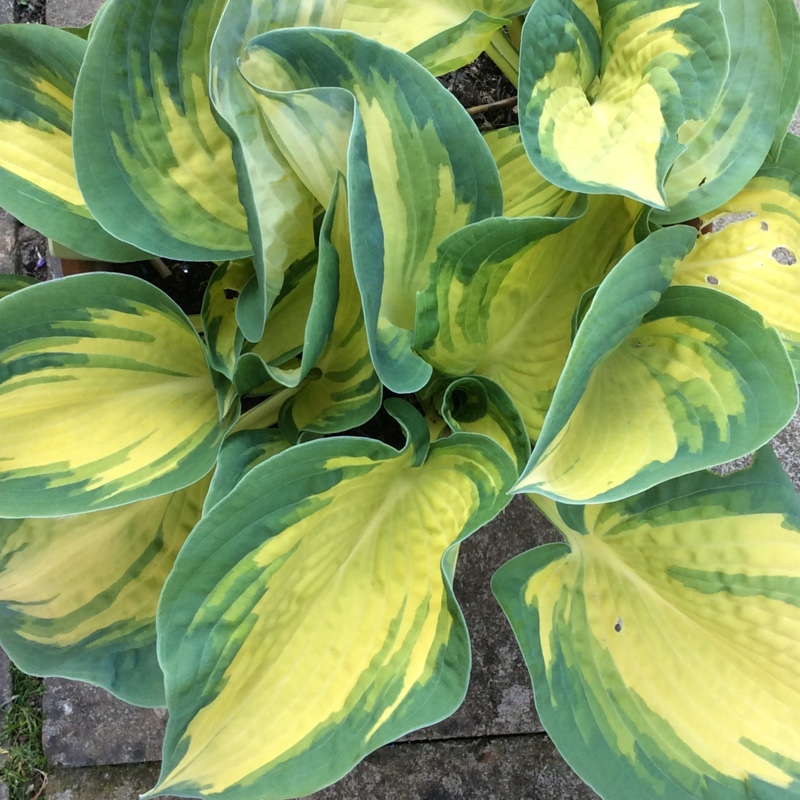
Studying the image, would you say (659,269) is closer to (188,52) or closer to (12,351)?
(188,52)

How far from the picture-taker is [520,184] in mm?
716

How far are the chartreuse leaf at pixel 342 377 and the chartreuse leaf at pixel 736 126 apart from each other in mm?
275

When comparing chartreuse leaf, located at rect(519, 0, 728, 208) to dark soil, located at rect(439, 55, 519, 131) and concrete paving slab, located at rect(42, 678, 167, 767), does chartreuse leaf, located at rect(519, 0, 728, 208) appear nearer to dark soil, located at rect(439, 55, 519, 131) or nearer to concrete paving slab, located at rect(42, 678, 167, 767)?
dark soil, located at rect(439, 55, 519, 131)

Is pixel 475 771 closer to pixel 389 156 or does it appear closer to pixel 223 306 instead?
pixel 223 306

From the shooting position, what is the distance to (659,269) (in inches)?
21.6

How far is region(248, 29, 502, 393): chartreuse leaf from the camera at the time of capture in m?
0.48

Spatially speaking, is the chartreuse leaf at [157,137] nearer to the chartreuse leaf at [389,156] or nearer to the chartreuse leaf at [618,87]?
the chartreuse leaf at [389,156]

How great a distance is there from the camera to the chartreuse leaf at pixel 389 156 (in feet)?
1.59

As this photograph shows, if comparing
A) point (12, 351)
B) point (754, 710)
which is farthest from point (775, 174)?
point (12, 351)

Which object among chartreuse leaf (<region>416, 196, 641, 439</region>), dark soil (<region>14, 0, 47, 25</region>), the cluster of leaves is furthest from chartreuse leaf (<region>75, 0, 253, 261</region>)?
dark soil (<region>14, 0, 47, 25</region>)

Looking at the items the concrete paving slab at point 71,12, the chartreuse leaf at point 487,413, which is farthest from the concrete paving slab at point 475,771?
the concrete paving slab at point 71,12

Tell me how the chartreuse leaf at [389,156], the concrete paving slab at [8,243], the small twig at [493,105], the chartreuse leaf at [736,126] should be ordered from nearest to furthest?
1. the chartreuse leaf at [389,156]
2. the chartreuse leaf at [736,126]
3. the small twig at [493,105]
4. the concrete paving slab at [8,243]

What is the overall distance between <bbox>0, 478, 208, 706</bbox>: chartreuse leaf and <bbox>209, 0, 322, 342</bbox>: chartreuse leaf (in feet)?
0.85

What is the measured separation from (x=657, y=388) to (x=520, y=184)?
0.25 meters
